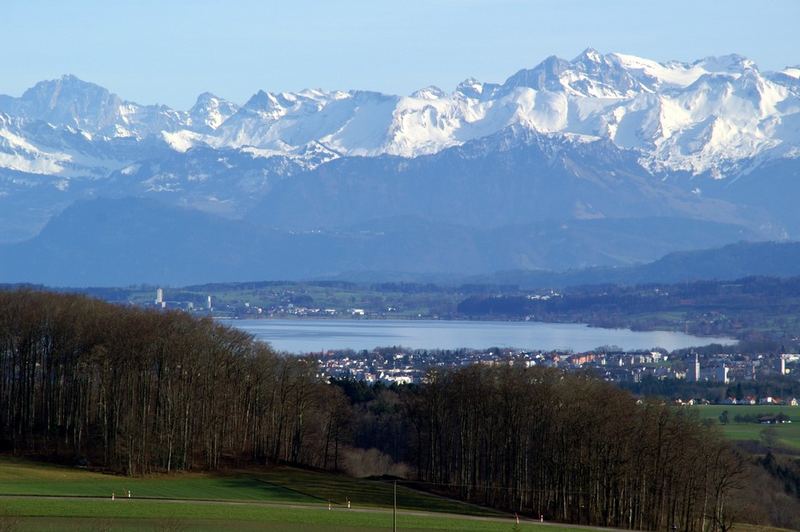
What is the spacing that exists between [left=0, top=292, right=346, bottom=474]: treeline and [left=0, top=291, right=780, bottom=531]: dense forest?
0.29ft

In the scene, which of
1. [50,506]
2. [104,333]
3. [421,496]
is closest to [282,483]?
[421,496]

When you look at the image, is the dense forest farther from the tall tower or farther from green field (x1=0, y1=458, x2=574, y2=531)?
the tall tower

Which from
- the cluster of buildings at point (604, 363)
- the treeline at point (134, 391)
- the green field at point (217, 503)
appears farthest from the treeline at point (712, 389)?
the green field at point (217, 503)

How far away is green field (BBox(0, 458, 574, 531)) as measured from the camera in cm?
5584

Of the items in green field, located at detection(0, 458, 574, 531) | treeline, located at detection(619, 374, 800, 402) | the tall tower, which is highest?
the tall tower

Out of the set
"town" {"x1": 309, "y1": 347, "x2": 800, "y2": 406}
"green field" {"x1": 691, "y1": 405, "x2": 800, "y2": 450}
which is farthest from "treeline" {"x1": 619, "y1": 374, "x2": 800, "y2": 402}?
"green field" {"x1": 691, "y1": 405, "x2": 800, "y2": 450}

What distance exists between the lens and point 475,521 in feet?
204

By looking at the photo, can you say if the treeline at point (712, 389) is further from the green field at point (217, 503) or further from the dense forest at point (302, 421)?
the green field at point (217, 503)

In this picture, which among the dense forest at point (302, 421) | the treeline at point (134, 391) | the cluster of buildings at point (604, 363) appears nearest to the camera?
the dense forest at point (302, 421)

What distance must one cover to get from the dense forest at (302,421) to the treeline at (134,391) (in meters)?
0.09

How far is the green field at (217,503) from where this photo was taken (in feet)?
183

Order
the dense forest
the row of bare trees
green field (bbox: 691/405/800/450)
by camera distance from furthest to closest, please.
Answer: green field (bbox: 691/405/800/450) → the dense forest → the row of bare trees

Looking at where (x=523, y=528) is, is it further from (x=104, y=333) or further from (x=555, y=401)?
(x=104, y=333)

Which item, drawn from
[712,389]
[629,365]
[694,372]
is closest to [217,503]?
[712,389]
